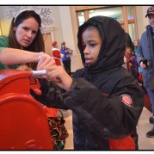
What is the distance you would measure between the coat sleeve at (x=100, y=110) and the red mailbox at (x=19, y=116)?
0.07m

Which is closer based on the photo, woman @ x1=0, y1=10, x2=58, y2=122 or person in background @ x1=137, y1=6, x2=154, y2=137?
woman @ x1=0, y1=10, x2=58, y2=122

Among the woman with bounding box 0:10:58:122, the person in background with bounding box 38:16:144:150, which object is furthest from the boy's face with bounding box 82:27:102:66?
the woman with bounding box 0:10:58:122

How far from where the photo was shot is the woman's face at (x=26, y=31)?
63cm

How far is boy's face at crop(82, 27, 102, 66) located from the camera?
0.50 metres

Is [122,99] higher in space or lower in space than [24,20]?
lower

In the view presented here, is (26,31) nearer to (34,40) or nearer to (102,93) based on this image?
(34,40)

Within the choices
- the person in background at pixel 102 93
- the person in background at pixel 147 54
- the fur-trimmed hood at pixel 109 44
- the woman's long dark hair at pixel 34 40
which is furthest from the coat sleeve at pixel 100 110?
the person in background at pixel 147 54

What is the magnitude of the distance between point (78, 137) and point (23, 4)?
366mm

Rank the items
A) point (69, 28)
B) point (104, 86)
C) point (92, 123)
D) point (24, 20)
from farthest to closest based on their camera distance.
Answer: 1. point (69, 28)
2. point (24, 20)
3. point (104, 86)
4. point (92, 123)

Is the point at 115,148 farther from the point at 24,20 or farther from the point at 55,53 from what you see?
the point at 24,20

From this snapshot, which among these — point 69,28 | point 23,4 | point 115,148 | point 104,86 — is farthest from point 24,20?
point 69,28

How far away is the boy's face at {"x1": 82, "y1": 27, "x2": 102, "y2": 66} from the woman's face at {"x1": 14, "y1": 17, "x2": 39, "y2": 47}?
0.60 feet

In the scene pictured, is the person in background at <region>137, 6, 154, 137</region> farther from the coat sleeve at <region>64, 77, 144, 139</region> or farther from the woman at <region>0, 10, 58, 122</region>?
the coat sleeve at <region>64, 77, 144, 139</region>

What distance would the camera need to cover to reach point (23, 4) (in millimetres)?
574
